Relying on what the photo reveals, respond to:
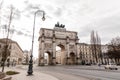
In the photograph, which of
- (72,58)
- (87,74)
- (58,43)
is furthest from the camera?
(72,58)

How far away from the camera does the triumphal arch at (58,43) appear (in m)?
64.8

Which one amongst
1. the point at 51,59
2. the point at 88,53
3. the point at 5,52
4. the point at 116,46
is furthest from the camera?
the point at 88,53

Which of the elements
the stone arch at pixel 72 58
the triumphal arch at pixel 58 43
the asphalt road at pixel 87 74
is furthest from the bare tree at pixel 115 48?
the asphalt road at pixel 87 74

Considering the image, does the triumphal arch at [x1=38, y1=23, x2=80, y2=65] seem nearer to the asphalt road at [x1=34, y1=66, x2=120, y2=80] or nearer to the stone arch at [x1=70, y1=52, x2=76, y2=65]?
the stone arch at [x1=70, y1=52, x2=76, y2=65]

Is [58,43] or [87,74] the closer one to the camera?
[87,74]

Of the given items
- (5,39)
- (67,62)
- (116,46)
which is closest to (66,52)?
(67,62)

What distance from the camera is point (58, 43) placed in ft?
225

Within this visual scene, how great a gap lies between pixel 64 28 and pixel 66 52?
43.5 feet

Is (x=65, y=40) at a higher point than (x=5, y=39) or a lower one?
higher

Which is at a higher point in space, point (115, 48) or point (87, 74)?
point (115, 48)

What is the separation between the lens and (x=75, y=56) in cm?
7056

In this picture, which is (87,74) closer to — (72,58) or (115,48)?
(115,48)

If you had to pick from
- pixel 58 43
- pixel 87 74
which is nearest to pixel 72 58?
pixel 58 43

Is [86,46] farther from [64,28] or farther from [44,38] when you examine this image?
[44,38]
